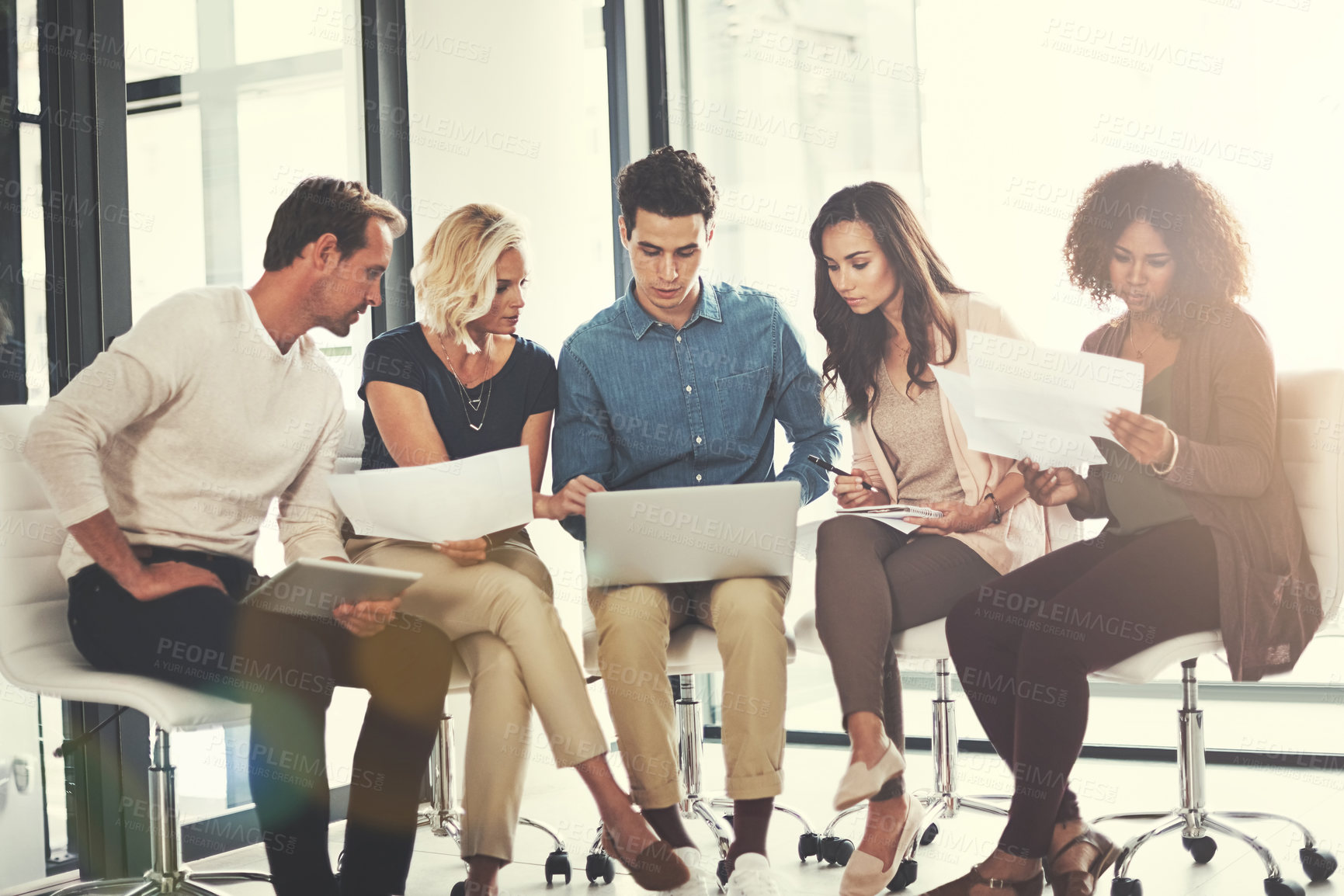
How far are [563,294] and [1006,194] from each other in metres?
1.22

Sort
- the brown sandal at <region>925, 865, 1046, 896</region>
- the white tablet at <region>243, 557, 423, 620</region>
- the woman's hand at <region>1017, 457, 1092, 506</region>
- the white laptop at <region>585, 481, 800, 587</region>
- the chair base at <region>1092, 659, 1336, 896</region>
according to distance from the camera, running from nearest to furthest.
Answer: the white tablet at <region>243, 557, 423, 620</region> < the brown sandal at <region>925, 865, 1046, 896</region> < the white laptop at <region>585, 481, 800, 587</region> < the chair base at <region>1092, 659, 1336, 896</region> < the woman's hand at <region>1017, 457, 1092, 506</region>

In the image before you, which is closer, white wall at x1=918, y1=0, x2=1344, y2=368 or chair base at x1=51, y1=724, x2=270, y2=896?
chair base at x1=51, y1=724, x2=270, y2=896

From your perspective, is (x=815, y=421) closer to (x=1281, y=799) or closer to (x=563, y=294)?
(x=563, y=294)

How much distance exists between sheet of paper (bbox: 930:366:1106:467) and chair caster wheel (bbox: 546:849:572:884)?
1.12 m

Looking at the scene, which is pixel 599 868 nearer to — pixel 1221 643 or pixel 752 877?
pixel 752 877

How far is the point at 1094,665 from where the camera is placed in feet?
6.36

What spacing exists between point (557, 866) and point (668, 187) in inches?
51.7

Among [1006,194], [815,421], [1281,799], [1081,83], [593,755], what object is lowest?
[1281,799]

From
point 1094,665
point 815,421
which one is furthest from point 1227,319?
point 815,421

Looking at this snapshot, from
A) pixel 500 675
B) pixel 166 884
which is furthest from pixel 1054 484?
pixel 166 884

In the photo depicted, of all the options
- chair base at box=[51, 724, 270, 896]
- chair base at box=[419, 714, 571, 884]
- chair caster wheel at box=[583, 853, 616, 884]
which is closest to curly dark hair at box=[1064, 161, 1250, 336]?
chair caster wheel at box=[583, 853, 616, 884]

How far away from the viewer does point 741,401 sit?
2424 mm

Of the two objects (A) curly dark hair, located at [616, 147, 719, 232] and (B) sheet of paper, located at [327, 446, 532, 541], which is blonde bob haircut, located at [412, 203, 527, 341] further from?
(B) sheet of paper, located at [327, 446, 532, 541]

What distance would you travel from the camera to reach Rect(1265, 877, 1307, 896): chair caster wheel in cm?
200
